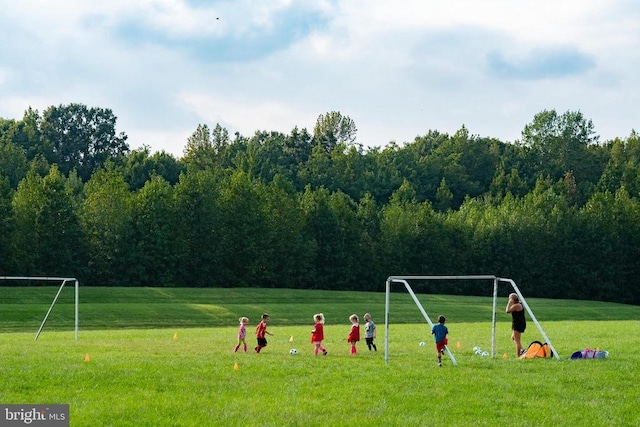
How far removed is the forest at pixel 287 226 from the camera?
8269 cm

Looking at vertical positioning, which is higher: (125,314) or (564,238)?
(564,238)

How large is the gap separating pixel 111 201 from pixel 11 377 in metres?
64.9

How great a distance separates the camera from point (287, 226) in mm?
93438

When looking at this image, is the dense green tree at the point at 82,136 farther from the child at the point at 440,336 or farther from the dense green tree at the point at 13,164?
the child at the point at 440,336

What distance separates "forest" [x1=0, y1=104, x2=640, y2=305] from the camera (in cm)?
8269

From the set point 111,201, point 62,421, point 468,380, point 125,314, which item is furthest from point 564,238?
point 62,421

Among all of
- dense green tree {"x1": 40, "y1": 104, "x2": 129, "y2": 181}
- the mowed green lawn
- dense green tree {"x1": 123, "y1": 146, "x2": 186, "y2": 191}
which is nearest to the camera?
the mowed green lawn

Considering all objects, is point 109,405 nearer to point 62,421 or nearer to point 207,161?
point 62,421

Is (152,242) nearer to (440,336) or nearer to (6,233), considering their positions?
(6,233)

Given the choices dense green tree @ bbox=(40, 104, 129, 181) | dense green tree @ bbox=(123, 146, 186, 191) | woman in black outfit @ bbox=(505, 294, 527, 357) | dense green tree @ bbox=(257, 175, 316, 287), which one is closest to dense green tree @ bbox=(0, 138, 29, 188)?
dense green tree @ bbox=(123, 146, 186, 191)

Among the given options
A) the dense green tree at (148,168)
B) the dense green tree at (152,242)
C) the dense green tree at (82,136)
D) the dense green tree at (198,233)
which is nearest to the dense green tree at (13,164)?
the dense green tree at (148,168)

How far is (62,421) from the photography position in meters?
17.1

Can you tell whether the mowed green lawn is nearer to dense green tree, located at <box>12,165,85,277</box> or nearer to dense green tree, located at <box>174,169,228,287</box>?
dense green tree, located at <box>12,165,85,277</box>

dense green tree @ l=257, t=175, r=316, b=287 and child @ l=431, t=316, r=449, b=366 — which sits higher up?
dense green tree @ l=257, t=175, r=316, b=287
